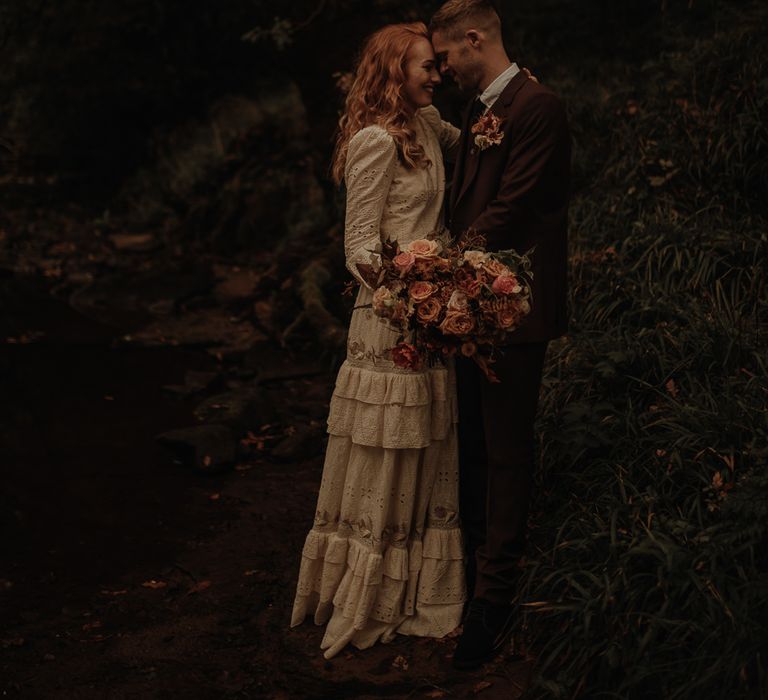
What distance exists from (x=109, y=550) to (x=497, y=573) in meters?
2.28

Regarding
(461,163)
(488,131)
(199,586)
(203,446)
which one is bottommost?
(199,586)

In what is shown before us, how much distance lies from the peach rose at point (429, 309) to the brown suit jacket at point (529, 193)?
0.47m

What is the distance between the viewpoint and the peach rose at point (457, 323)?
138 inches

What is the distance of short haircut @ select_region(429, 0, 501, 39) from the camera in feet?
12.9

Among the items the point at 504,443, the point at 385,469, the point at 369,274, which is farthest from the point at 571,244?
the point at 369,274

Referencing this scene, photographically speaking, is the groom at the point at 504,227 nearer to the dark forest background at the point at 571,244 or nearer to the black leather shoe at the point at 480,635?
the black leather shoe at the point at 480,635

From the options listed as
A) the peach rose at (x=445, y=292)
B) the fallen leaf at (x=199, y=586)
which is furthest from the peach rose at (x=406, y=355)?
the fallen leaf at (x=199, y=586)

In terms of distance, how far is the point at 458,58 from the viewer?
13.2ft

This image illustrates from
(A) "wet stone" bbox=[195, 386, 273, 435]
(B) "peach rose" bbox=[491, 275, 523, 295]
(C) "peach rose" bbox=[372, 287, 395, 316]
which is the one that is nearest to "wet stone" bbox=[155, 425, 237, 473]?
(A) "wet stone" bbox=[195, 386, 273, 435]

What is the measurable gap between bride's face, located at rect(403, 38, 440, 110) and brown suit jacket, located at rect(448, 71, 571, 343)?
0.80ft

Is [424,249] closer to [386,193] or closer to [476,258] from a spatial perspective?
[476,258]

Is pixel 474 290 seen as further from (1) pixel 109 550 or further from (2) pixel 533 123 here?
(1) pixel 109 550

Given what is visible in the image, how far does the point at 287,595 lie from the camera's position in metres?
4.87

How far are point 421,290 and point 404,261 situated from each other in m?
0.13
